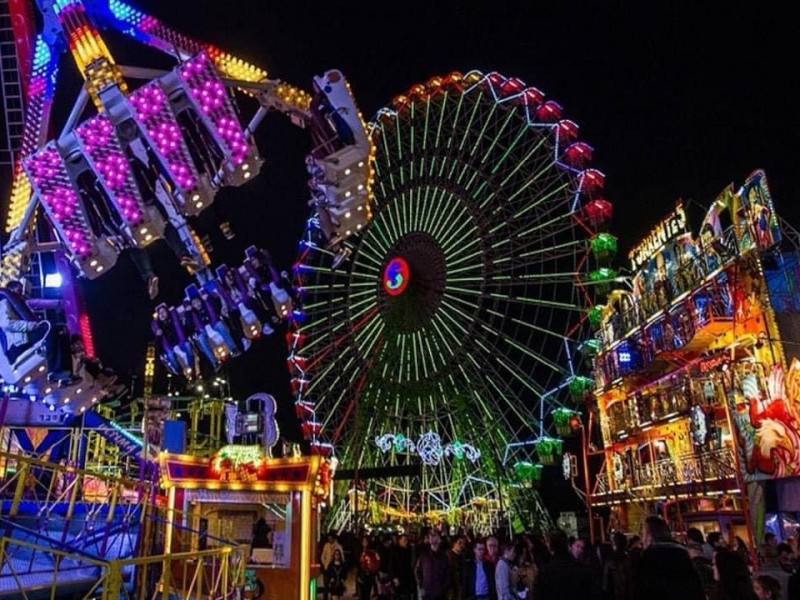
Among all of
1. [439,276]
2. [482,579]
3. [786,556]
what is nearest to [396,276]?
[439,276]

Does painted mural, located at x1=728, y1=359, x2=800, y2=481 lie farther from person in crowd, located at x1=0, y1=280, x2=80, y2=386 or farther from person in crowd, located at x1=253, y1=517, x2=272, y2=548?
person in crowd, located at x1=0, y1=280, x2=80, y2=386

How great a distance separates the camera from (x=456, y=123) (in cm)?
2923

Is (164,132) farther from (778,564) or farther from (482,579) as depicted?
(778,564)

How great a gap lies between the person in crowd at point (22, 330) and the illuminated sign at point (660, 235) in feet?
67.6

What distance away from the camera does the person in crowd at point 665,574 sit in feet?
14.2

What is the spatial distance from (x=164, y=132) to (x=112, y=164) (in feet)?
2.68

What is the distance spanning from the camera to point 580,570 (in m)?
5.29

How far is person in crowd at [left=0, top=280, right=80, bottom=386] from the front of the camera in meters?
11.3

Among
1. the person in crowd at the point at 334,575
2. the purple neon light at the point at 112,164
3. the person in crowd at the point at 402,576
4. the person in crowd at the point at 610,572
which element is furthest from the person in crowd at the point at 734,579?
the person in crowd at the point at 334,575

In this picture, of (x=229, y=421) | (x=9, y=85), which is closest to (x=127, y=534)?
(x=229, y=421)

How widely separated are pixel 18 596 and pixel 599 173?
2381 centimetres

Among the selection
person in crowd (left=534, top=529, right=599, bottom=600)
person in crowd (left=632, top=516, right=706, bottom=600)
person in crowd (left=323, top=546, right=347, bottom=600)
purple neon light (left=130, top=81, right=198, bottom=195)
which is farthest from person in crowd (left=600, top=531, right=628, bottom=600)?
person in crowd (left=323, top=546, right=347, bottom=600)

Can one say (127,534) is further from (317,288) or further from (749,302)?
(317,288)

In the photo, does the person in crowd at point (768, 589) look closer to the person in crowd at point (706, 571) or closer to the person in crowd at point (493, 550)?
the person in crowd at point (706, 571)
